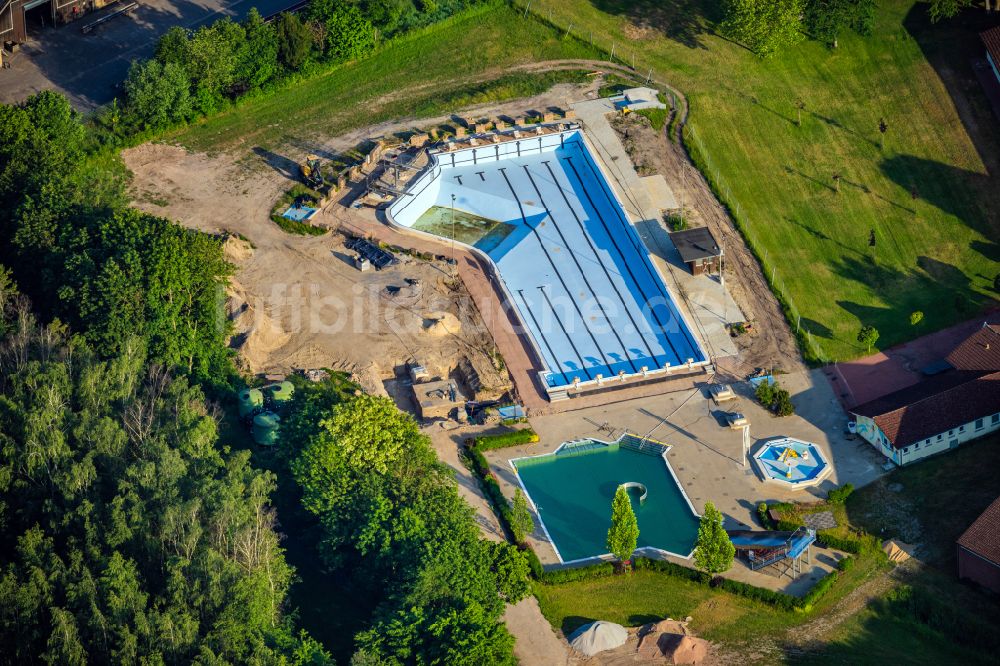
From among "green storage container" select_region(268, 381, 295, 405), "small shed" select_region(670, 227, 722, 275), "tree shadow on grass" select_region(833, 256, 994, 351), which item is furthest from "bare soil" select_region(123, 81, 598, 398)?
"tree shadow on grass" select_region(833, 256, 994, 351)

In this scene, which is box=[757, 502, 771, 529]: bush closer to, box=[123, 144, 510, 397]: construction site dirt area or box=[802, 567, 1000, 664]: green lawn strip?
box=[802, 567, 1000, 664]: green lawn strip

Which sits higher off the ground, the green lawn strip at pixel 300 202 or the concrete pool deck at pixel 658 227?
the concrete pool deck at pixel 658 227

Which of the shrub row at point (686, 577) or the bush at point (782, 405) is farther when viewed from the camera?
the bush at point (782, 405)

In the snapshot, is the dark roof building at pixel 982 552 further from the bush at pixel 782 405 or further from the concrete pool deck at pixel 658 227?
the concrete pool deck at pixel 658 227

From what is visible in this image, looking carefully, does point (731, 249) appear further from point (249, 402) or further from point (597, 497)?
point (249, 402)

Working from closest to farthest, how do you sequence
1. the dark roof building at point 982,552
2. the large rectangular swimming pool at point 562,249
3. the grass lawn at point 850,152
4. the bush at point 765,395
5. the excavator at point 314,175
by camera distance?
the dark roof building at point 982,552 → the bush at point 765,395 → the large rectangular swimming pool at point 562,249 → the grass lawn at point 850,152 → the excavator at point 314,175

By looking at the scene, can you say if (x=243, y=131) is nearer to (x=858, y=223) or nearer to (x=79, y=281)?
(x=79, y=281)

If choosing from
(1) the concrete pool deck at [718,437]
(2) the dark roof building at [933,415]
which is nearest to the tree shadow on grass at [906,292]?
(2) the dark roof building at [933,415]

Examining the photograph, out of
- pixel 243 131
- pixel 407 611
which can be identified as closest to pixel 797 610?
pixel 407 611
